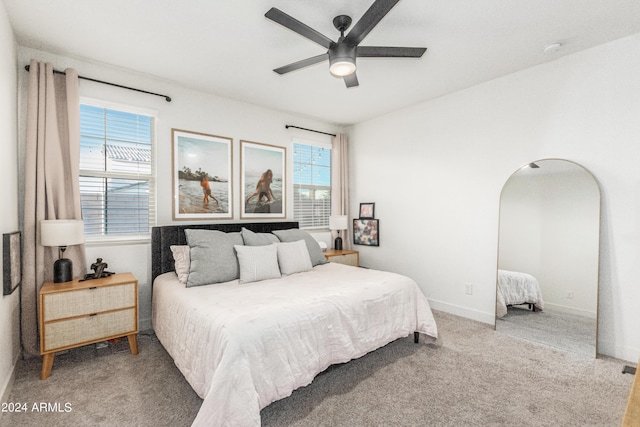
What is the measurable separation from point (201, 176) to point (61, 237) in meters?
1.50

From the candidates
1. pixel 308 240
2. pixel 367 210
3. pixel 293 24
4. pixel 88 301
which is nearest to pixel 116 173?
pixel 88 301

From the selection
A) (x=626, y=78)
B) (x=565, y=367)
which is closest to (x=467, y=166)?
(x=626, y=78)

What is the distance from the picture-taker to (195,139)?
11.8 ft

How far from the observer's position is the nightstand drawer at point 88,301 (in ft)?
7.60

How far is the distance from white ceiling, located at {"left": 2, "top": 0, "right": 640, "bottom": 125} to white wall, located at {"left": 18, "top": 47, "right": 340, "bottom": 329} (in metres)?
0.13

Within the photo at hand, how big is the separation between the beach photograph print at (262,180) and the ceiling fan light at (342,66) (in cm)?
206

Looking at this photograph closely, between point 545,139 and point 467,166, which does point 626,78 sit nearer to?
point 545,139

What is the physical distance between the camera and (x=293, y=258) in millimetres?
3240

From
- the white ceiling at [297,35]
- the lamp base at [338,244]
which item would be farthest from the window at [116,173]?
the lamp base at [338,244]

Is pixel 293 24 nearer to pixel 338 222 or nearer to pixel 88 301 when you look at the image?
pixel 88 301

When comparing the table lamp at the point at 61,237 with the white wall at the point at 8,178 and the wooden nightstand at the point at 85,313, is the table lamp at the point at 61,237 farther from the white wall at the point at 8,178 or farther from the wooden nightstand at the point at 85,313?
the white wall at the point at 8,178

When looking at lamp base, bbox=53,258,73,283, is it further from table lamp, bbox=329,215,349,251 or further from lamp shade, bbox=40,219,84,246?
table lamp, bbox=329,215,349,251


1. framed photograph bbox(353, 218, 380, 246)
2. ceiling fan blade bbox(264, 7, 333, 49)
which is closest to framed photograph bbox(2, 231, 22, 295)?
ceiling fan blade bbox(264, 7, 333, 49)

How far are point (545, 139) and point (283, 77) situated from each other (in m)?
2.75
